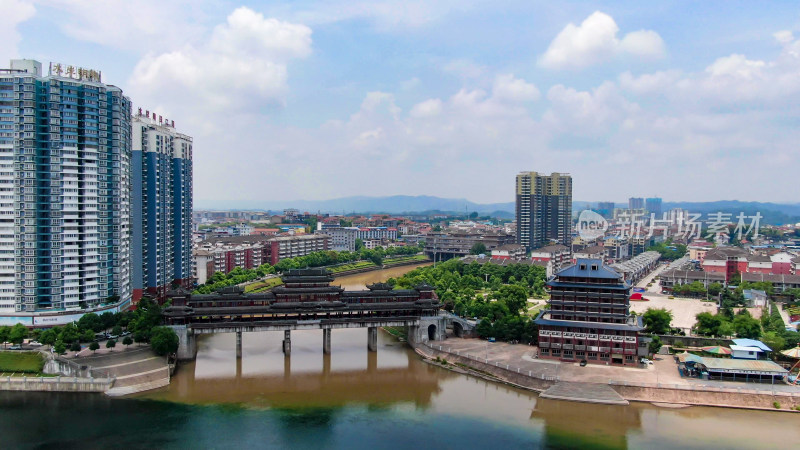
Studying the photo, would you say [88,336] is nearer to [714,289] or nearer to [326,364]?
[326,364]

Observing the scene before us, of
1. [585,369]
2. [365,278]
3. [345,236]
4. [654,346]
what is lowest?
[365,278]

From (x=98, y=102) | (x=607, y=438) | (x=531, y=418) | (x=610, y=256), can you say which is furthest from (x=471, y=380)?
(x=610, y=256)

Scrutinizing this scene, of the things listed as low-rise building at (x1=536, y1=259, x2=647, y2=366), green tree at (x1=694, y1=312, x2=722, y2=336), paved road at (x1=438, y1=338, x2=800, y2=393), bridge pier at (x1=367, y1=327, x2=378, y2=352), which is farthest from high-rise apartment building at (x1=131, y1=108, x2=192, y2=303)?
green tree at (x1=694, y1=312, x2=722, y2=336)

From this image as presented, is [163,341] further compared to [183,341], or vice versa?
[183,341]

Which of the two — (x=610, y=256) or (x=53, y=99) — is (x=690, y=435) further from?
(x=610, y=256)

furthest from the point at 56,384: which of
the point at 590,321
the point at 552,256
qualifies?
the point at 552,256

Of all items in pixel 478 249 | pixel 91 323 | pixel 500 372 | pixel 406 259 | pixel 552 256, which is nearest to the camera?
pixel 500 372

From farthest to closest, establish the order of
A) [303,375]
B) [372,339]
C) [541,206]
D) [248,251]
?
[541,206], [248,251], [372,339], [303,375]
